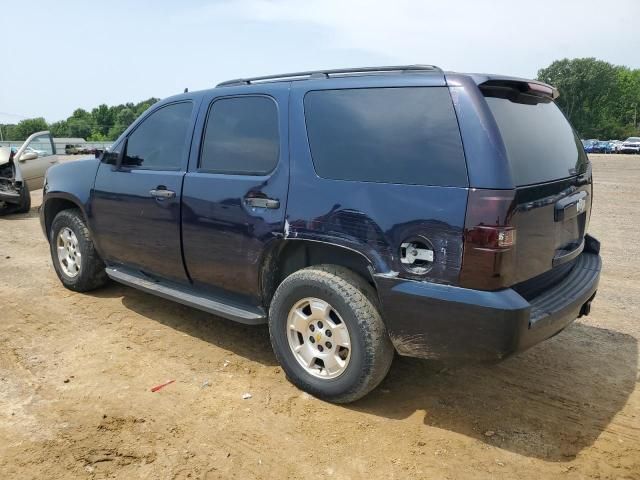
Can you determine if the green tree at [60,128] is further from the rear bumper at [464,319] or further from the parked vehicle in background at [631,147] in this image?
the rear bumper at [464,319]

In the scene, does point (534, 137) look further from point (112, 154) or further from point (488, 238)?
point (112, 154)

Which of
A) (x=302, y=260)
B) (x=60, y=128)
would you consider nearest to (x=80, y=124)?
(x=60, y=128)

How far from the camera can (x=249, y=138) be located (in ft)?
12.2

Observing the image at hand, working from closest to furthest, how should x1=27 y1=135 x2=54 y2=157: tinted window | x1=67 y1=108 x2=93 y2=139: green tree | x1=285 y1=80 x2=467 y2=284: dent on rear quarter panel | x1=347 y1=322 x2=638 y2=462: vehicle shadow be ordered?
1. x1=285 y1=80 x2=467 y2=284: dent on rear quarter panel
2. x1=347 y1=322 x2=638 y2=462: vehicle shadow
3. x1=27 y1=135 x2=54 y2=157: tinted window
4. x1=67 y1=108 x2=93 y2=139: green tree

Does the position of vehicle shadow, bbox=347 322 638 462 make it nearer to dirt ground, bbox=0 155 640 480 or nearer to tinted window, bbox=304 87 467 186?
dirt ground, bbox=0 155 640 480

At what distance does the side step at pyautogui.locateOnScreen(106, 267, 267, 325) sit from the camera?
3643 mm

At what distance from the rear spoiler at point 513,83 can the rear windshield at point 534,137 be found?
4 centimetres

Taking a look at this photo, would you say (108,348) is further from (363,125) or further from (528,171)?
(528,171)

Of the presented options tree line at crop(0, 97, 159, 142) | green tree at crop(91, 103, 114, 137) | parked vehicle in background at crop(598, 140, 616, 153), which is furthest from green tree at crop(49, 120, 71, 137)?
parked vehicle in background at crop(598, 140, 616, 153)

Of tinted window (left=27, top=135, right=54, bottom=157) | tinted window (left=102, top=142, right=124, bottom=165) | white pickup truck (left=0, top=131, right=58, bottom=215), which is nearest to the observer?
tinted window (left=102, top=142, right=124, bottom=165)

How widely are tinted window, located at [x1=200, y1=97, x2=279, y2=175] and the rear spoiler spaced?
1372 mm

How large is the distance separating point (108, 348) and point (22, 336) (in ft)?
2.67

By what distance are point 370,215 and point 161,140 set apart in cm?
225

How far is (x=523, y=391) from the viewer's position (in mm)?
3471
